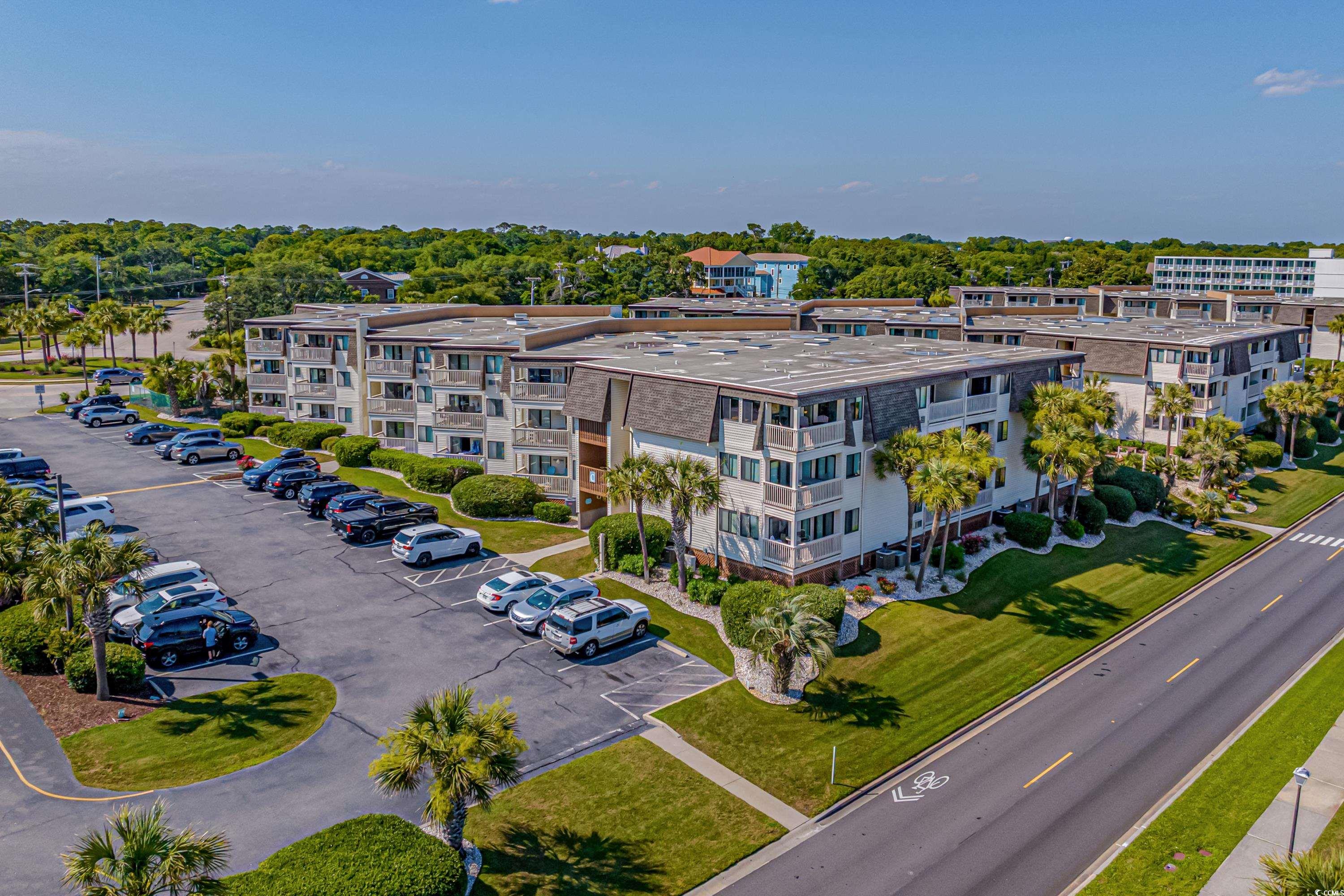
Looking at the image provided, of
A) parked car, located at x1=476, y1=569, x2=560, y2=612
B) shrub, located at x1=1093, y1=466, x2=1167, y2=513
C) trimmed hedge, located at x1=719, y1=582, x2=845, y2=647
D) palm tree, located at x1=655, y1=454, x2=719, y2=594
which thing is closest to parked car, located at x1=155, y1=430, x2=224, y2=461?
parked car, located at x1=476, y1=569, x2=560, y2=612

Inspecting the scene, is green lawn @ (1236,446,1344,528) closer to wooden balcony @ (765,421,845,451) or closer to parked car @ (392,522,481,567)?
wooden balcony @ (765,421,845,451)

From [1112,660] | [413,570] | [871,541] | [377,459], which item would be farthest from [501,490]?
[1112,660]

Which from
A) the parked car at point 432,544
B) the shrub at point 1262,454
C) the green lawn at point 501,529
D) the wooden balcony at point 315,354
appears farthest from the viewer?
the wooden balcony at point 315,354

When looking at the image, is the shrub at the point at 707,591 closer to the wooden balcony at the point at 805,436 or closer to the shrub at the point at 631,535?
the shrub at the point at 631,535

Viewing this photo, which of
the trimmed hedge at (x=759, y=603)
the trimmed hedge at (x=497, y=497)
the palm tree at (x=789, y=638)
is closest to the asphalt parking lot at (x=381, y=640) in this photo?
the trimmed hedge at (x=759, y=603)

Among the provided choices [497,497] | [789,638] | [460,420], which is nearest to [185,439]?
[460,420]

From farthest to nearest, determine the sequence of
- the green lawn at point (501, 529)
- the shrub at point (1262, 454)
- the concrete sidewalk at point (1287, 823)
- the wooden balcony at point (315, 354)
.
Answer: the wooden balcony at point (315, 354) < the shrub at point (1262, 454) < the green lawn at point (501, 529) < the concrete sidewalk at point (1287, 823)
